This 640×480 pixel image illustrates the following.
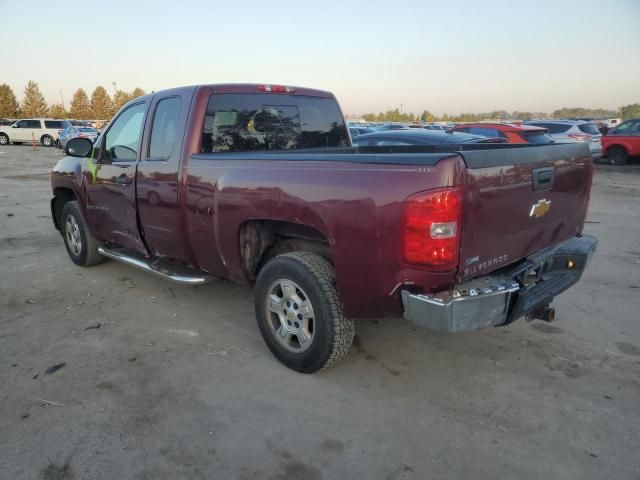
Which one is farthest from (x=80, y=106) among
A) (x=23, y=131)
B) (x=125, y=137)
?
(x=125, y=137)

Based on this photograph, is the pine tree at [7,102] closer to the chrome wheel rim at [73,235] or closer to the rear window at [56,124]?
the rear window at [56,124]

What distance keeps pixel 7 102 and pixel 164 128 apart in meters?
74.5

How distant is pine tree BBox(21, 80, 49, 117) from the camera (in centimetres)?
6844

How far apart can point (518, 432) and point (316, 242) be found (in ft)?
5.62

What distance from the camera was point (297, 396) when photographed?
3.11 meters

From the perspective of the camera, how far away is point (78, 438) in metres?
2.68

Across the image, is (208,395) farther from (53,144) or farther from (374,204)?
(53,144)

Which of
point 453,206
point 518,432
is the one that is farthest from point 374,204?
point 518,432

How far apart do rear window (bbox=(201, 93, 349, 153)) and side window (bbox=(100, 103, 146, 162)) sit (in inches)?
36.6

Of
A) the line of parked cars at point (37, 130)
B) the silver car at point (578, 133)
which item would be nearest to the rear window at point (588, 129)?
the silver car at point (578, 133)

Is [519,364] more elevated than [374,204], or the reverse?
[374,204]

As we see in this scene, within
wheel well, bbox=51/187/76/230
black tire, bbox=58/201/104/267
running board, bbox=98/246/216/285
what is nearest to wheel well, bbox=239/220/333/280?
running board, bbox=98/246/216/285

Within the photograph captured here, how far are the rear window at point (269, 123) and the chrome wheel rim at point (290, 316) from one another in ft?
4.35

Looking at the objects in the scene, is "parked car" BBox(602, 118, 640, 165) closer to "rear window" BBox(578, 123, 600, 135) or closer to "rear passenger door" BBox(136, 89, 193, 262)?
"rear window" BBox(578, 123, 600, 135)
